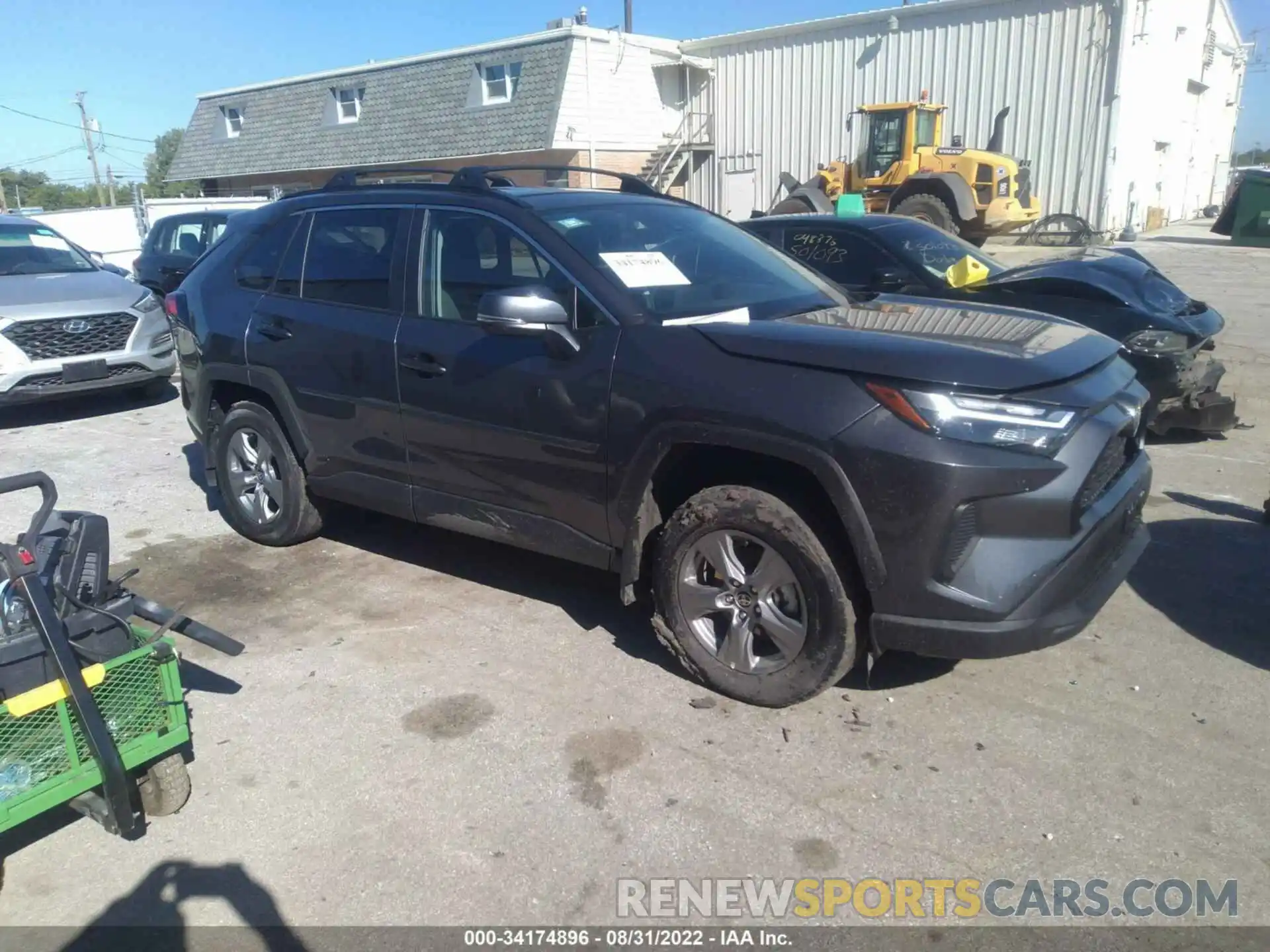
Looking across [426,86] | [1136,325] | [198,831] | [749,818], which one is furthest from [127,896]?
[426,86]

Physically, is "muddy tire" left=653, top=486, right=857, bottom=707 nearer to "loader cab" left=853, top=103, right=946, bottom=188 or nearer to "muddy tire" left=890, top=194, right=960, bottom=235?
"muddy tire" left=890, top=194, right=960, bottom=235

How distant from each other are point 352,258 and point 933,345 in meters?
2.79

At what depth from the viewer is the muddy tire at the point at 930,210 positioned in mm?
19328

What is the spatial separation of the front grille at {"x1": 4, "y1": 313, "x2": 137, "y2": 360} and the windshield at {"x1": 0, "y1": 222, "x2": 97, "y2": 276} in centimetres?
114

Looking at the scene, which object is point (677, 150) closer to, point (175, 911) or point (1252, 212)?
point (1252, 212)

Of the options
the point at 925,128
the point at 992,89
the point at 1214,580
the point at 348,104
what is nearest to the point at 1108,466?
the point at 1214,580

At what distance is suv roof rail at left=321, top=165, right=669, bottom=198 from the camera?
4316 millimetres

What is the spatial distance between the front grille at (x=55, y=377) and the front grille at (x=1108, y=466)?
7.96 metres

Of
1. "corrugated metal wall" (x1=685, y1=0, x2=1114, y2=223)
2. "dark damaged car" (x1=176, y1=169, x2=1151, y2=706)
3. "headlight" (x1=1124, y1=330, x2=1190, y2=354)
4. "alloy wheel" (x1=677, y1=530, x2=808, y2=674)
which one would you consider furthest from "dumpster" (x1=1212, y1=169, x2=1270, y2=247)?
"alloy wheel" (x1=677, y1=530, x2=808, y2=674)

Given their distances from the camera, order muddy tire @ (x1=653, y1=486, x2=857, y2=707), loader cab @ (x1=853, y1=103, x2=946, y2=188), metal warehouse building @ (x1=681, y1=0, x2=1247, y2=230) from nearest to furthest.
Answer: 1. muddy tire @ (x1=653, y1=486, x2=857, y2=707)
2. loader cab @ (x1=853, y1=103, x2=946, y2=188)
3. metal warehouse building @ (x1=681, y1=0, x2=1247, y2=230)

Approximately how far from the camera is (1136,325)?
253 inches

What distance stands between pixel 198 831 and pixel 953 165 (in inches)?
830

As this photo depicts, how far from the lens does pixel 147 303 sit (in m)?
8.95

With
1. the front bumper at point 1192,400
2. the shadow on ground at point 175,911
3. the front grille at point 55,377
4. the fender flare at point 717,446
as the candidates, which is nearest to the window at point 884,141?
the front bumper at point 1192,400
